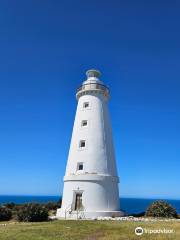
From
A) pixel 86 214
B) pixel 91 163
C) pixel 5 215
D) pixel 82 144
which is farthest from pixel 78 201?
pixel 5 215

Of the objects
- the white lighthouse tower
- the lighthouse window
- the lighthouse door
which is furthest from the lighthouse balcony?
the lighthouse door

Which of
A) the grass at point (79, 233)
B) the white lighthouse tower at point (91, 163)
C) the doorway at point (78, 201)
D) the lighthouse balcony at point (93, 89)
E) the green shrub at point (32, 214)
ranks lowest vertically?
the grass at point (79, 233)

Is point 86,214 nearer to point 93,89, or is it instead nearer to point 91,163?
point 91,163

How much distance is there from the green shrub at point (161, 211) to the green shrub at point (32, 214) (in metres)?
10.5

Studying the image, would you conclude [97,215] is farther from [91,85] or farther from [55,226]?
[91,85]

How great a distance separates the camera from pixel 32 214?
25328mm

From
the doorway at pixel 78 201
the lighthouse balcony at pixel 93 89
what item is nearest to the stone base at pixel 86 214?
the doorway at pixel 78 201

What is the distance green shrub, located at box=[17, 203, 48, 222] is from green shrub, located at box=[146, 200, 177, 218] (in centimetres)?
1055

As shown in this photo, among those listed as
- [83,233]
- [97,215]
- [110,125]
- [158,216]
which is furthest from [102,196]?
[83,233]

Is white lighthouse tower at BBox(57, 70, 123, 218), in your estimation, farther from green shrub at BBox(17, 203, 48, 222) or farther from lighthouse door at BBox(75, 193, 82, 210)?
green shrub at BBox(17, 203, 48, 222)

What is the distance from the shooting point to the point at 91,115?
103 feet

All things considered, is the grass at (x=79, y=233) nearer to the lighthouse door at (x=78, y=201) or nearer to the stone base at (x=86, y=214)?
the stone base at (x=86, y=214)

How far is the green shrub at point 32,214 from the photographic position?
2530 cm

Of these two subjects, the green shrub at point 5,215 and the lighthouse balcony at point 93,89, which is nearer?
the green shrub at point 5,215
